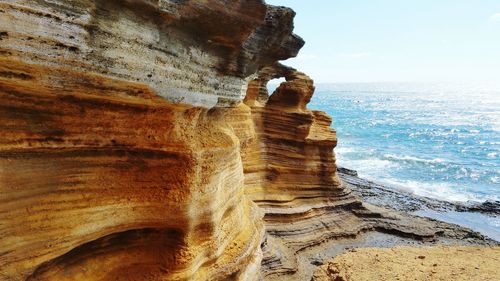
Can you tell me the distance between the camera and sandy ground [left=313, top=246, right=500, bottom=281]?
7059mm

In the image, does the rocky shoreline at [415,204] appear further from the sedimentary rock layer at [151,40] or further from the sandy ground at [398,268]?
the sedimentary rock layer at [151,40]

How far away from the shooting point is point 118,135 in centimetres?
372

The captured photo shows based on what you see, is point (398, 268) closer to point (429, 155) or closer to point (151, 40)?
point (151, 40)

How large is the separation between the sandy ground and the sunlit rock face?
271 centimetres

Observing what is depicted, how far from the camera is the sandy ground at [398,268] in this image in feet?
23.2

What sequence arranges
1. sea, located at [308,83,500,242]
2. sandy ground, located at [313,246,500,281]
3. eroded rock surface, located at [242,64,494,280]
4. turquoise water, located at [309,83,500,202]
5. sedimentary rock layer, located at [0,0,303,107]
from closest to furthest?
sedimentary rock layer, located at [0,0,303,107]
sandy ground, located at [313,246,500,281]
eroded rock surface, located at [242,64,494,280]
sea, located at [308,83,500,242]
turquoise water, located at [309,83,500,202]

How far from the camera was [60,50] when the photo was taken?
2.88m

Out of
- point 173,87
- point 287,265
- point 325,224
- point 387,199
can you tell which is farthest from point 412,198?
point 173,87

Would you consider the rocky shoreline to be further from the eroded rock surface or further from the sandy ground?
the sandy ground

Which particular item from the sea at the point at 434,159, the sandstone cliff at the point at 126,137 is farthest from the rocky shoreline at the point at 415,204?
the sandstone cliff at the point at 126,137

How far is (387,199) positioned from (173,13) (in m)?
17.3

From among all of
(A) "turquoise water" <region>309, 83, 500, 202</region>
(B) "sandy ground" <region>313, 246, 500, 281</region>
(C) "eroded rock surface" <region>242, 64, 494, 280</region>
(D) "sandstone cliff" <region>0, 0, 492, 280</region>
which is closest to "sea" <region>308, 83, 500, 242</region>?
(A) "turquoise water" <region>309, 83, 500, 202</region>

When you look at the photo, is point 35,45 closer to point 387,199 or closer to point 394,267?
point 394,267

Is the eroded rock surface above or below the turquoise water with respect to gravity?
above
